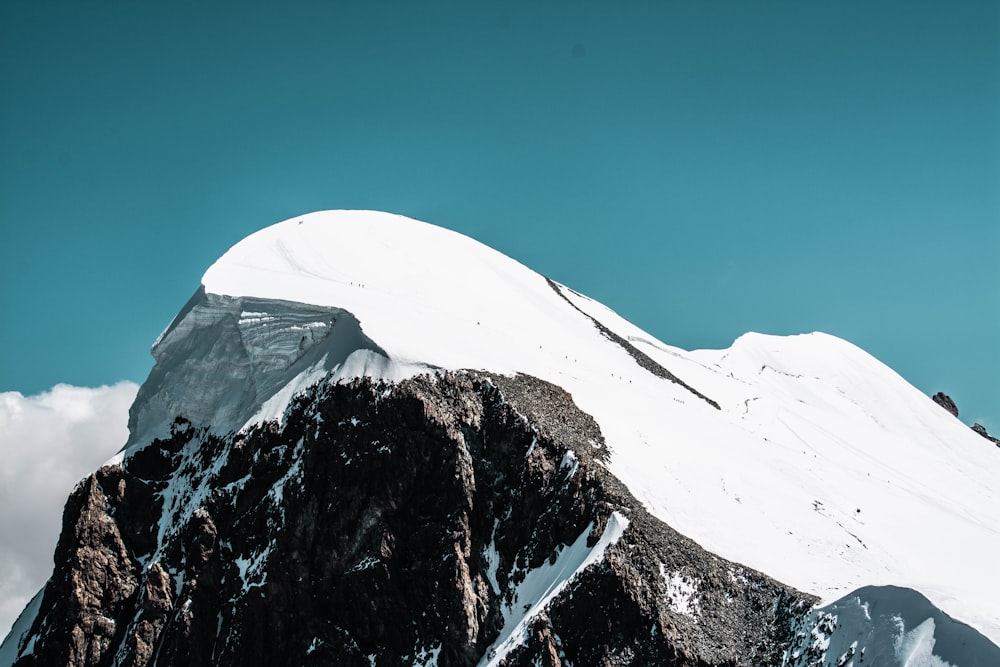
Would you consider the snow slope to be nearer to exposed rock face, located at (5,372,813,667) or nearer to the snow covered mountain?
the snow covered mountain

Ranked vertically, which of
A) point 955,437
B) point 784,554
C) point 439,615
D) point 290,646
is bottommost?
point 290,646

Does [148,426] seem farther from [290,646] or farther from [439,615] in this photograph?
[439,615]

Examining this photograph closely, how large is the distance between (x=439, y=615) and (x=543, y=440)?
994 cm

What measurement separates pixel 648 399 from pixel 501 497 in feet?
50.3

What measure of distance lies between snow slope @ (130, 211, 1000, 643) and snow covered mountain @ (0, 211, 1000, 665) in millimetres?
231

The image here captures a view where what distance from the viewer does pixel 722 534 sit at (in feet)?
149

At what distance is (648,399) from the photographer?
5881 cm

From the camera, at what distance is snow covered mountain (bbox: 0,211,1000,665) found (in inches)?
1618

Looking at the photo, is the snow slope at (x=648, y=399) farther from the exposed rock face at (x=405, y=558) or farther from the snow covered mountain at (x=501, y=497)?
the exposed rock face at (x=405, y=558)

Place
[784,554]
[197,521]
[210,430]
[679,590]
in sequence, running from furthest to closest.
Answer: [210,430] < [197,521] < [784,554] < [679,590]

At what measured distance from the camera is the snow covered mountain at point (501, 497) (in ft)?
135

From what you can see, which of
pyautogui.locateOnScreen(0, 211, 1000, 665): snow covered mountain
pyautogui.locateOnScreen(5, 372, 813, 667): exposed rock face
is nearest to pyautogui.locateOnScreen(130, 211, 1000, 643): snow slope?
pyautogui.locateOnScreen(0, 211, 1000, 665): snow covered mountain

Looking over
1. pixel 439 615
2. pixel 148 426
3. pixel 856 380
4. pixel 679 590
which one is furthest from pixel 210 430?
pixel 856 380

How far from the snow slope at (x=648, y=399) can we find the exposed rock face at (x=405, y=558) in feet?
7.78
